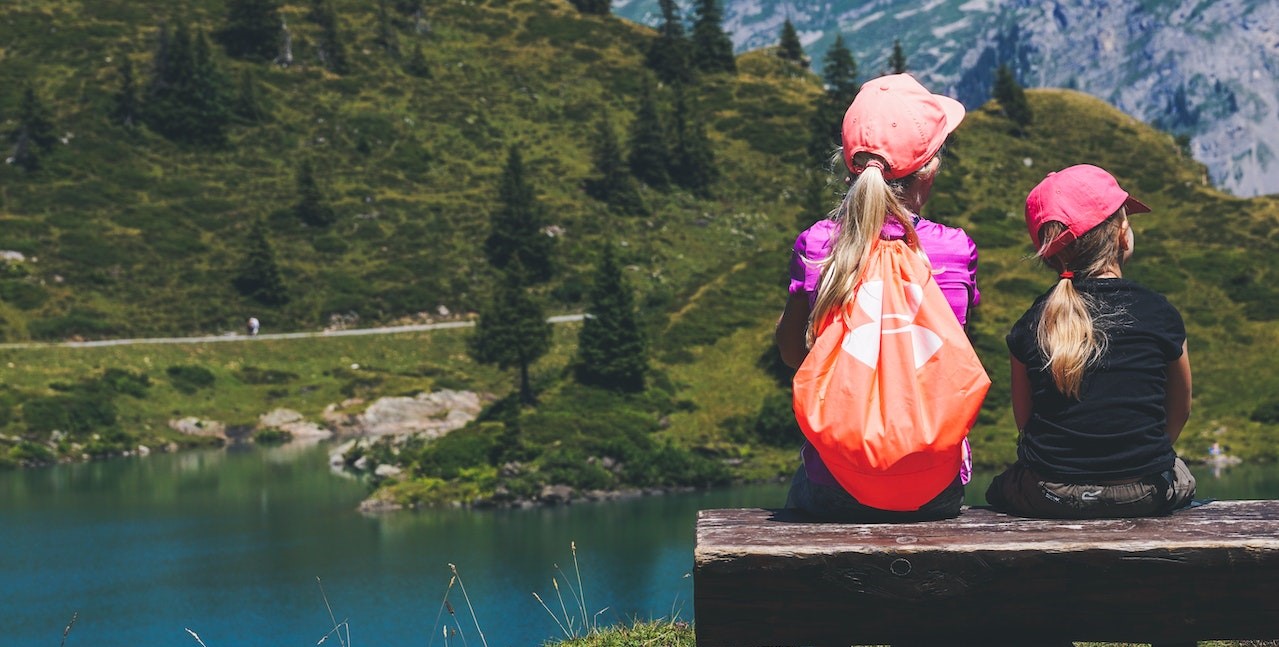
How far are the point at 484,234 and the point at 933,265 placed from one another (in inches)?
2999

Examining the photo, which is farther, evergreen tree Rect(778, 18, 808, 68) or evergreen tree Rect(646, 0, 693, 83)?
evergreen tree Rect(778, 18, 808, 68)

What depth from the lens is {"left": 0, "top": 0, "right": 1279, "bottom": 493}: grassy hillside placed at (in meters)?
53.8

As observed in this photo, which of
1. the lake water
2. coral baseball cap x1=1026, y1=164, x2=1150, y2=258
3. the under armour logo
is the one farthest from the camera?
the lake water

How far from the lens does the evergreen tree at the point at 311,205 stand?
80.8 metres

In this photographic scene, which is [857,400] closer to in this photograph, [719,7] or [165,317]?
[165,317]

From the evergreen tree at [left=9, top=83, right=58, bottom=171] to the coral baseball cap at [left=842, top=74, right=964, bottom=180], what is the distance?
8400 cm

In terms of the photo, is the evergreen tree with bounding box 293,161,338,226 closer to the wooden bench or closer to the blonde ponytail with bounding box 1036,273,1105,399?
the blonde ponytail with bounding box 1036,273,1105,399

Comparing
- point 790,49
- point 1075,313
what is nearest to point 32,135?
point 790,49

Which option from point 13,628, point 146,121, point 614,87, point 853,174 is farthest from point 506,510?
point 614,87

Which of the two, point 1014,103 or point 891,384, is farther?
point 1014,103

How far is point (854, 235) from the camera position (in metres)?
5.39

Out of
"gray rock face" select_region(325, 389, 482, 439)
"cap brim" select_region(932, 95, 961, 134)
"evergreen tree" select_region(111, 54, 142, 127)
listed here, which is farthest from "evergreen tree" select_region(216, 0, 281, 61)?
"cap brim" select_region(932, 95, 961, 134)

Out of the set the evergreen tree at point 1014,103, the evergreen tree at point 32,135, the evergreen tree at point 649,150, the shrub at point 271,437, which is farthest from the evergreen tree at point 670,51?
the shrub at point 271,437

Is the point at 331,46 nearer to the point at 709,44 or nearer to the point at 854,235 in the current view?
the point at 709,44
